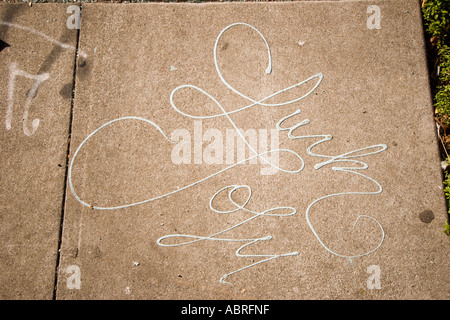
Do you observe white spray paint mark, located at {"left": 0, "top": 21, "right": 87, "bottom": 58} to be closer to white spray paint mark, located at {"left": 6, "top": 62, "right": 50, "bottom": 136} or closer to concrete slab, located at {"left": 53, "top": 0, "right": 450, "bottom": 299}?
concrete slab, located at {"left": 53, "top": 0, "right": 450, "bottom": 299}

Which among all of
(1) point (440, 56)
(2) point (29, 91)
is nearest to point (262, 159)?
(1) point (440, 56)

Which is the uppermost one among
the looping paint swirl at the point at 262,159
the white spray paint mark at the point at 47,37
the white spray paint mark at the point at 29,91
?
the white spray paint mark at the point at 47,37

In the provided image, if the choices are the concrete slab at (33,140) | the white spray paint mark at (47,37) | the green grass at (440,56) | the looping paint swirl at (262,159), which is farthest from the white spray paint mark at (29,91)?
the green grass at (440,56)

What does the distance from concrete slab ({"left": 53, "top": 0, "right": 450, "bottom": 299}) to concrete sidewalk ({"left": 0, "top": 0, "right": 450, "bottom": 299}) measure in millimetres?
12

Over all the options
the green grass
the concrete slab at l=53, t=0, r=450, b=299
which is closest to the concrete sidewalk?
the concrete slab at l=53, t=0, r=450, b=299

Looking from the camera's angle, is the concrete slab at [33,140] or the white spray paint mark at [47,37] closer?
the concrete slab at [33,140]

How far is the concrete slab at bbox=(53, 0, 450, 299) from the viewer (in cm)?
238

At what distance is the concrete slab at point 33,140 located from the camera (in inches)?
95.6

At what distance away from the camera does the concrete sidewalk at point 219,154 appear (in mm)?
2391

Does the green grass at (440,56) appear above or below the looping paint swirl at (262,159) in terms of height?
above

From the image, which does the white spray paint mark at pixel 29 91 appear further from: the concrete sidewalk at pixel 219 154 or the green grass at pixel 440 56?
the green grass at pixel 440 56

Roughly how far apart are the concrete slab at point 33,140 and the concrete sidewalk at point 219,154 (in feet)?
0.04

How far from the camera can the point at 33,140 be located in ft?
8.41

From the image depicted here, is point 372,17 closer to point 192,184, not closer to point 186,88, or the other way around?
point 186,88
